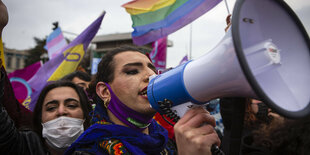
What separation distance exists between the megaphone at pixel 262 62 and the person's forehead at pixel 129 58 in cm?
85

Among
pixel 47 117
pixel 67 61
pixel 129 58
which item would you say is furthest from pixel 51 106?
pixel 67 61

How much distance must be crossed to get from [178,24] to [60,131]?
2440 millimetres

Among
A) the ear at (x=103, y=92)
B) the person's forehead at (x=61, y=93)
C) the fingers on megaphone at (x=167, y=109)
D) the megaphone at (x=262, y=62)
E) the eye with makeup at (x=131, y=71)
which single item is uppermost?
the megaphone at (x=262, y=62)

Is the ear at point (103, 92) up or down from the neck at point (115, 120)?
up

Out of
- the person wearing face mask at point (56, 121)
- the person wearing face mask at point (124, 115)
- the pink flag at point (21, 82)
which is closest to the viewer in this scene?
the person wearing face mask at point (124, 115)

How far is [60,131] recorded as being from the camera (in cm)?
233

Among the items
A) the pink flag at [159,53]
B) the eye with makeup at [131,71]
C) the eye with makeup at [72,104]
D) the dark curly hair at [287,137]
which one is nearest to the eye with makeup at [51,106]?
the eye with makeup at [72,104]

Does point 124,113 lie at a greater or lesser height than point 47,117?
greater

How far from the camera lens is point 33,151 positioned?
→ 2.20 meters

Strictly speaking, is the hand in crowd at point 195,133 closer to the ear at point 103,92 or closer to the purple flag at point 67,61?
the ear at point 103,92

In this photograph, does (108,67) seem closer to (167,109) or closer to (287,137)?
(167,109)

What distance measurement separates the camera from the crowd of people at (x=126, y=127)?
1078mm

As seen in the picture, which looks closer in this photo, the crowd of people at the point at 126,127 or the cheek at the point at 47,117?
the crowd of people at the point at 126,127

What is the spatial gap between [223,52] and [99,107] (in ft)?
4.37
